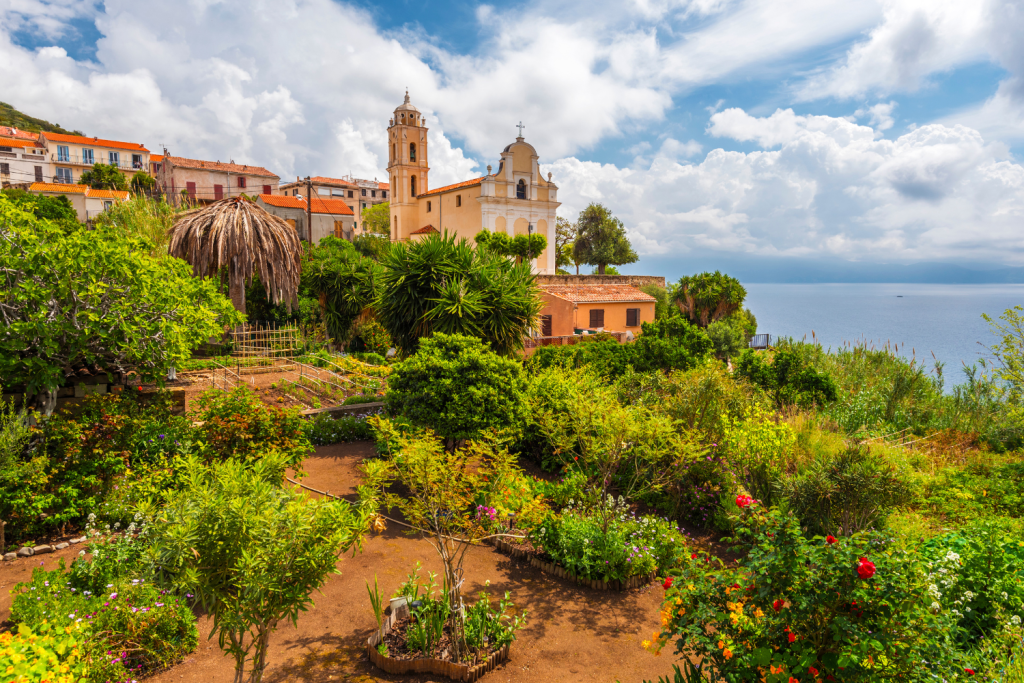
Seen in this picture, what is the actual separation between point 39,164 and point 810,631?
3224 inches

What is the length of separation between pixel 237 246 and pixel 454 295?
40.9 ft

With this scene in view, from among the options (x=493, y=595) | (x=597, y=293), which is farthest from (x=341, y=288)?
→ (x=493, y=595)

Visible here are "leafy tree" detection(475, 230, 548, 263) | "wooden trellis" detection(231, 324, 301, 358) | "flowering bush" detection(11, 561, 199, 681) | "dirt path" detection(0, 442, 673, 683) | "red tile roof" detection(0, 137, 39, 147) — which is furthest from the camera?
"red tile roof" detection(0, 137, 39, 147)

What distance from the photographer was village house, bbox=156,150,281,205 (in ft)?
184

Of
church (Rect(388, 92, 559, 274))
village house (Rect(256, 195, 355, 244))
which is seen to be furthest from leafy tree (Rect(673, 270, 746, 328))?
village house (Rect(256, 195, 355, 244))

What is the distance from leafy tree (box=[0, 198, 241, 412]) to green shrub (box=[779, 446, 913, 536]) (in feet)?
33.3

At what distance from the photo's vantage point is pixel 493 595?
6.98 meters

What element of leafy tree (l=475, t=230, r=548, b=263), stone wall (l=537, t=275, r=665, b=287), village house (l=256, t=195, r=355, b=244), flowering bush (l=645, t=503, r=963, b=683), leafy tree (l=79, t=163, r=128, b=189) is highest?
leafy tree (l=79, t=163, r=128, b=189)

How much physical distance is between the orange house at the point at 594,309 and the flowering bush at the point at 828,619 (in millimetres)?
23259

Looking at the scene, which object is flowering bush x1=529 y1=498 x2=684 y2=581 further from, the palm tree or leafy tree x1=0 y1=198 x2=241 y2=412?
the palm tree

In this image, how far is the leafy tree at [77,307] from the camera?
7.98 metres

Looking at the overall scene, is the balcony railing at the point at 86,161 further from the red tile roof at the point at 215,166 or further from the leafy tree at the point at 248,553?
the leafy tree at the point at 248,553

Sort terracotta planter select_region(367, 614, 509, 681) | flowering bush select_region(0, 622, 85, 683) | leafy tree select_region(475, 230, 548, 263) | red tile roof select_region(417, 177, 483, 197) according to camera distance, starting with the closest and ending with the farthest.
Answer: flowering bush select_region(0, 622, 85, 683), terracotta planter select_region(367, 614, 509, 681), leafy tree select_region(475, 230, 548, 263), red tile roof select_region(417, 177, 483, 197)

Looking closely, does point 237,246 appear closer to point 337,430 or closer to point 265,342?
point 265,342
